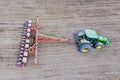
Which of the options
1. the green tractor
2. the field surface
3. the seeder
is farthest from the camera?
the green tractor

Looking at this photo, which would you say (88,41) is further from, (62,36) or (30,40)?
(30,40)

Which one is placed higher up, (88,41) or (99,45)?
(88,41)

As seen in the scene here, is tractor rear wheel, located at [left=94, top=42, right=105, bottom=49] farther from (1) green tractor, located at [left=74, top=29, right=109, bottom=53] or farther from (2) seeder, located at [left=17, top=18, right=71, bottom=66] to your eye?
(2) seeder, located at [left=17, top=18, right=71, bottom=66]

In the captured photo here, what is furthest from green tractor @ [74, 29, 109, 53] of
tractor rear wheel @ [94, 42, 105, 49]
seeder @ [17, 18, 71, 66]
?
seeder @ [17, 18, 71, 66]

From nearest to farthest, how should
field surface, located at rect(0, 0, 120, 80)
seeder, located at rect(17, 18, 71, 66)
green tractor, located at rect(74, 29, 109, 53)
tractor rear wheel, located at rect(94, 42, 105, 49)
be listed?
field surface, located at rect(0, 0, 120, 80) < seeder, located at rect(17, 18, 71, 66) < green tractor, located at rect(74, 29, 109, 53) < tractor rear wheel, located at rect(94, 42, 105, 49)

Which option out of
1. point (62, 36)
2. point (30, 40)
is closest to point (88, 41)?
point (62, 36)

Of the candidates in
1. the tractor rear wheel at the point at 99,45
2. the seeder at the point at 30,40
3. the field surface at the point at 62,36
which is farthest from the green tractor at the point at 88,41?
the seeder at the point at 30,40

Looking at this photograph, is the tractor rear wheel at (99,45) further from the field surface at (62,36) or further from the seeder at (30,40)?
the seeder at (30,40)
